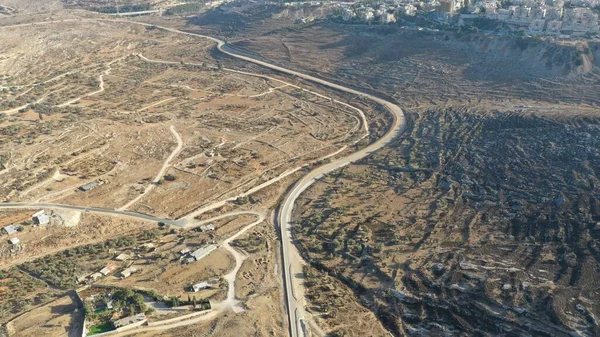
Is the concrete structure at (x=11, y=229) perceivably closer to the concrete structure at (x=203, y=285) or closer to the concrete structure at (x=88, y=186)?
the concrete structure at (x=88, y=186)

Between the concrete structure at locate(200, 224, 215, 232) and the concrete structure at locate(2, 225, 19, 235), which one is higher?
the concrete structure at locate(2, 225, 19, 235)

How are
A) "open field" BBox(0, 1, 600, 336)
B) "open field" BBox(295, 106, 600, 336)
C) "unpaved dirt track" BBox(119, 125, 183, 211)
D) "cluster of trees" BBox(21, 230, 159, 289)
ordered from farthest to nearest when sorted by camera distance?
"unpaved dirt track" BBox(119, 125, 183, 211) < "cluster of trees" BBox(21, 230, 159, 289) < "open field" BBox(0, 1, 600, 336) < "open field" BBox(295, 106, 600, 336)

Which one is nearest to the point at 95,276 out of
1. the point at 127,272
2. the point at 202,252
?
the point at 127,272

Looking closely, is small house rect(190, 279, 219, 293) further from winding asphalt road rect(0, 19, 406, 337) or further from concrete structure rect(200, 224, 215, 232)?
concrete structure rect(200, 224, 215, 232)

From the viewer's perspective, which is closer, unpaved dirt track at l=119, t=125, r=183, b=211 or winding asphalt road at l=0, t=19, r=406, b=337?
winding asphalt road at l=0, t=19, r=406, b=337

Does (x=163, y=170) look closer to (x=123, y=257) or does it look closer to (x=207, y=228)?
(x=207, y=228)

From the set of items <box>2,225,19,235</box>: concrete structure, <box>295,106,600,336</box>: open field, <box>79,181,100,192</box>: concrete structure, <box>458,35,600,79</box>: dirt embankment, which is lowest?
<box>295,106,600,336</box>: open field

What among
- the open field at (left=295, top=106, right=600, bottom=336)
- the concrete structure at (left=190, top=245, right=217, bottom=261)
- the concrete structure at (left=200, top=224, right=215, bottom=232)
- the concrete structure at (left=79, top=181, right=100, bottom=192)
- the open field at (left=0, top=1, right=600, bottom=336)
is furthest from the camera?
the concrete structure at (left=79, top=181, right=100, bottom=192)

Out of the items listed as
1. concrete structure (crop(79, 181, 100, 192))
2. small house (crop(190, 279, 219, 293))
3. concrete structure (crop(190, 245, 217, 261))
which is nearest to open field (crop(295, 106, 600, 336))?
concrete structure (crop(190, 245, 217, 261))
